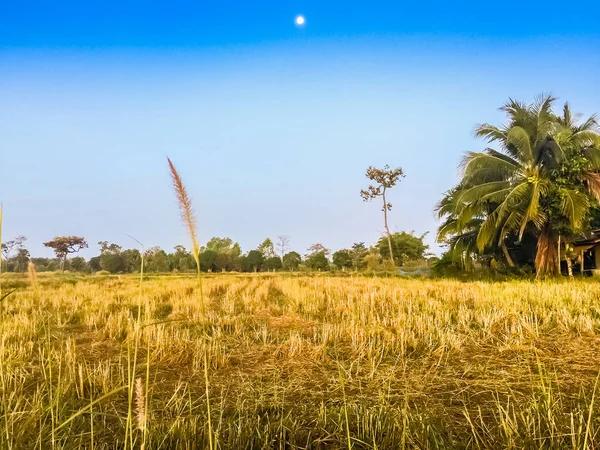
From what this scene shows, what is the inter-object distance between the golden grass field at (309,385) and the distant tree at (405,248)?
38018 millimetres

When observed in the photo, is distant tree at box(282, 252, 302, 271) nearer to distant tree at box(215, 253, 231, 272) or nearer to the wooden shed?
distant tree at box(215, 253, 231, 272)

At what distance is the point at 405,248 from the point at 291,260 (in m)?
16.9

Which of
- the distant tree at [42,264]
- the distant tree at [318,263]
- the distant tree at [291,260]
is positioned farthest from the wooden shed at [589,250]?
the distant tree at [291,260]

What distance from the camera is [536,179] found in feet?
52.1

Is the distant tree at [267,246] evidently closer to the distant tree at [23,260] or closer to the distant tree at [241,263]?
the distant tree at [241,263]

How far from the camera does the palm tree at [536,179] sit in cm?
1491

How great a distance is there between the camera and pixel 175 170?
1.20 m

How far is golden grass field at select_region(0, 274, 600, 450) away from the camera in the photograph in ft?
6.75

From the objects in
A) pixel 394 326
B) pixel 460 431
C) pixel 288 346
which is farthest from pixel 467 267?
pixel 460 431

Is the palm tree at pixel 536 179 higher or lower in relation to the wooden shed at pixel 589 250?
higher

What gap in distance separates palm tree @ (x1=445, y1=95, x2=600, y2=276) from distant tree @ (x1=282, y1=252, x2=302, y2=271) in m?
35.0

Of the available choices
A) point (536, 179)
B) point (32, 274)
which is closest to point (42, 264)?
point (32, 274)

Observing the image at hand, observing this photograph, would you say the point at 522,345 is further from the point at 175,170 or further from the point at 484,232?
the point at 484,232

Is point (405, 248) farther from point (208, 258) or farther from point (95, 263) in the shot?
point (95, 263)
